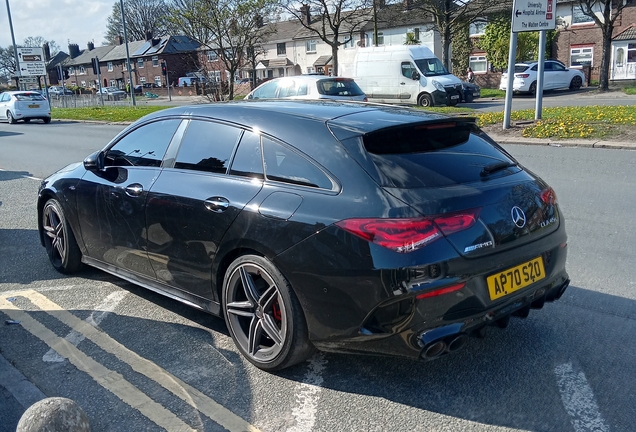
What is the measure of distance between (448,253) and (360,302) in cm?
53

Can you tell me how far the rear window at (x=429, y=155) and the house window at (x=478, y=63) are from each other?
4693 centimetres

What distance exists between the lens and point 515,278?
132 inches

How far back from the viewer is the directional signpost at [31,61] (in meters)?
42.8

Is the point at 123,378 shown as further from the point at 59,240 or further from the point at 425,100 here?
the point at 425,100

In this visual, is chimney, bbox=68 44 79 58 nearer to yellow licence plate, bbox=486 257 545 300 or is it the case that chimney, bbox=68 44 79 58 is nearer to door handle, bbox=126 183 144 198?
door handle, bbox=126 183 144 198

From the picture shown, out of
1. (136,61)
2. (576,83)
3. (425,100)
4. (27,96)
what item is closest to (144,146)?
(425,100)

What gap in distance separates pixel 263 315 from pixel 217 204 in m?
0.77

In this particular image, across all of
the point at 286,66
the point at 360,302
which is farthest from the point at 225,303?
Result: the point at 286,66

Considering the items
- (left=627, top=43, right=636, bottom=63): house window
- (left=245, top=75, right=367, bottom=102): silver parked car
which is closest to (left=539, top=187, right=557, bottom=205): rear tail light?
(left=245, top=75, right=367, bottom=102): silver parked car

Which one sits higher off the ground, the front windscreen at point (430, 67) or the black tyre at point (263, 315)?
the front windscreen at point (430, 67)

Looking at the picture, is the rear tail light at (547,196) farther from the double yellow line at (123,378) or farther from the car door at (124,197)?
the car door at (124,197)

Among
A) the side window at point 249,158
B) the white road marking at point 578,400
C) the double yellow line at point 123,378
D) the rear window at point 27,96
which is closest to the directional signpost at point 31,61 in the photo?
the rear window at point 27,96

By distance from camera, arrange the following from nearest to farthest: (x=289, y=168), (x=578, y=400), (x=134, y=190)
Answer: (x=578, y=400) < (x=289, y=168) < (x=134, y=190)

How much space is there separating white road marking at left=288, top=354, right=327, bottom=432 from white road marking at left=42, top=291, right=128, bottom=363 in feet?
5.51
